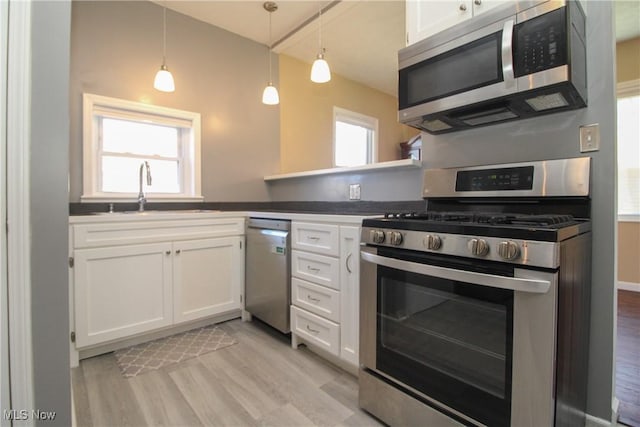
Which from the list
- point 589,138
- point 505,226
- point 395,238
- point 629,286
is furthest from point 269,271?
point 629,286

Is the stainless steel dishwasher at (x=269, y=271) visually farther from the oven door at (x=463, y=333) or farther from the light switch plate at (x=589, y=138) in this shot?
the light switch plate at (x=589, y=138)

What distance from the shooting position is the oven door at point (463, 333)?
946 millimetres

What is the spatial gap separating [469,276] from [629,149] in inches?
149

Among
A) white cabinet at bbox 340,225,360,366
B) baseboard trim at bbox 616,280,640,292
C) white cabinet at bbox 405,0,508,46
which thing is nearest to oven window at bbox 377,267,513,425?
white cabinet at bbox 340,225,360,366

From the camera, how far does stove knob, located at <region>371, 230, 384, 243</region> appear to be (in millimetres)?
1349

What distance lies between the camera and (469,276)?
1.07m

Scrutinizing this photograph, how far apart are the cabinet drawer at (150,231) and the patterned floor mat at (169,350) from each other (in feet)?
2.37

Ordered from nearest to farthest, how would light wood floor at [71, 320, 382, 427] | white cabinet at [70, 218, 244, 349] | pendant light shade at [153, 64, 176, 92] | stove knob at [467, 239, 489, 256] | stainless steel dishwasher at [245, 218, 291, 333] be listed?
stove knob at [467, 239, 489, 256]
light wood floor at [71, 320, 382, 427]
white cabinet at [70, 218, 244, 349]
stainless steel dishwasher at [245, 218, 291, 333]
pendant light shade at [153, 64, 176, 92]

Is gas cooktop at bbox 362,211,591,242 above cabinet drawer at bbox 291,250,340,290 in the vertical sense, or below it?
above

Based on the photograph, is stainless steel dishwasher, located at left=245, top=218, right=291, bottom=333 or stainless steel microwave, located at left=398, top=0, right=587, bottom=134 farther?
stainless steel dishwasher, located at left=245, top=218, right=291, bottom=333

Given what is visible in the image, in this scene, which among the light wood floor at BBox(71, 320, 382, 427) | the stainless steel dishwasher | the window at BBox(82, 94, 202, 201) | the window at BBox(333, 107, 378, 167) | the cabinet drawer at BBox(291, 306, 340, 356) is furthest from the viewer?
the window at BBox(333, 107, 378, 167)

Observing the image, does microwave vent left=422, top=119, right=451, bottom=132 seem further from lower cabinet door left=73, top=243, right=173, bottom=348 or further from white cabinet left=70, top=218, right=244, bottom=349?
lower cabinet door left=73, top=243, right=173, bottom=348

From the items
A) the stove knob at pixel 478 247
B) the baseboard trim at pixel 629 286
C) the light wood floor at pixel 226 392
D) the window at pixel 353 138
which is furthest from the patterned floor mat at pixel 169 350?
the baseboard trim at pixel 629 286

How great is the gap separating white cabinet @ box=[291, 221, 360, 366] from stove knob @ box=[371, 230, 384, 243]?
0.28 metres
